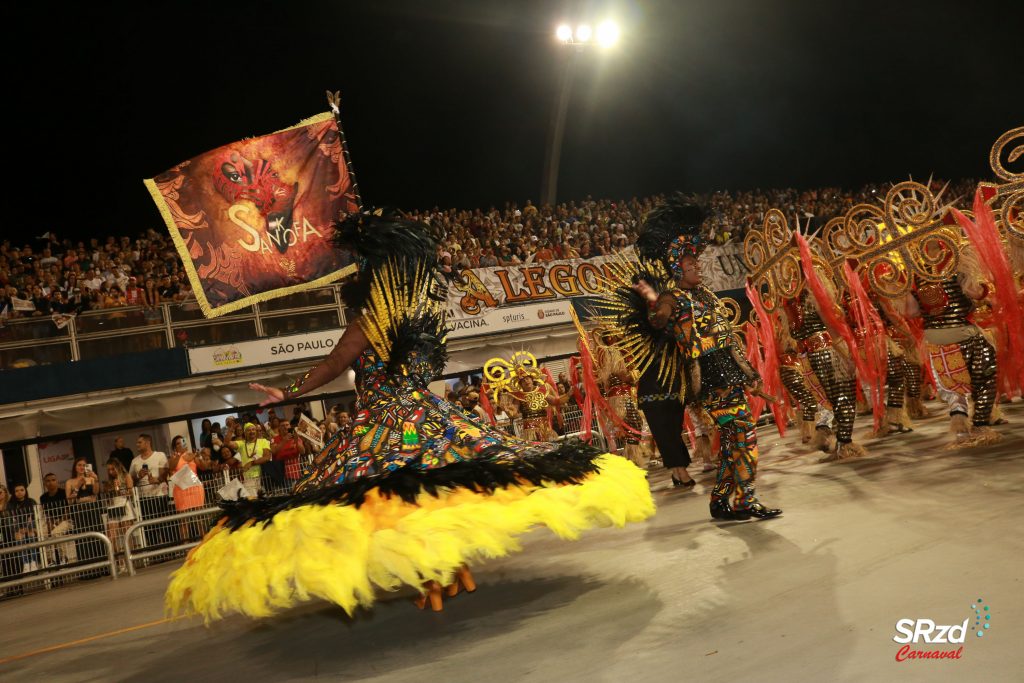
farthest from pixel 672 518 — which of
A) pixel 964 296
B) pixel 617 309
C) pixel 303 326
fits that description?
pixel 303 326

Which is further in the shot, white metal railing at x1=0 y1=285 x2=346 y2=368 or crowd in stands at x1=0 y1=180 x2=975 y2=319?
crowd in stands at x1=0 y1=180 x2=975 y2=319

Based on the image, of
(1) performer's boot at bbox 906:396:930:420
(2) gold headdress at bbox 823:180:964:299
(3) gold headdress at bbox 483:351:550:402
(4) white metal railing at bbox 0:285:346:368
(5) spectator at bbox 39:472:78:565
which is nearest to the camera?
(2) gold headdress at bbox 823:180:964:299

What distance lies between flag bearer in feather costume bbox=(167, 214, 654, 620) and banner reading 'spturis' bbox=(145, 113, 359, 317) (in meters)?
3.40

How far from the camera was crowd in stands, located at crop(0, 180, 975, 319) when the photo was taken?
1387cm

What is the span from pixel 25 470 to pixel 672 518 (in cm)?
1287

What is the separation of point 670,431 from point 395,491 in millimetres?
4164

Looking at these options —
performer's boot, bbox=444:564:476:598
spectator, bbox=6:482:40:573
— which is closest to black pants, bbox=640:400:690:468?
performer's boot, bbox=444:564:476:598

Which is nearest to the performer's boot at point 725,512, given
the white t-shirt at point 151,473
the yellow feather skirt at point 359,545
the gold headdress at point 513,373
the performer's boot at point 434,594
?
the yellow feather skirt at point 359,545

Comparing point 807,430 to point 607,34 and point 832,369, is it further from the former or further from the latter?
point 607,34

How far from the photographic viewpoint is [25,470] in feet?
46.8

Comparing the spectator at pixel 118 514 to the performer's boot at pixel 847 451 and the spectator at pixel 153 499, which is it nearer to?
the spectator at pixel 153 499

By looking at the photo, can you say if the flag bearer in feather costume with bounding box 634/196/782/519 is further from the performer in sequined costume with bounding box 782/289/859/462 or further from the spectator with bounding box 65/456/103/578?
the spectator with bounding box 65/456/103/578

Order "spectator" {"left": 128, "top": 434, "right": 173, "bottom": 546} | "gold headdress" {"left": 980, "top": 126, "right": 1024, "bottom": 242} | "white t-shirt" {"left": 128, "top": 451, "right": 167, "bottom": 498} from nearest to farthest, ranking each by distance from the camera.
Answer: "gold headdress" {"left": 980, "top": 126, "right": 1024, "bottom": 242}
"spectator" {"left": 128, "top": 434, "right": 173, "bottom": 546}
"white t-shirt" {"left": 128, "top": 451, "right": 167, "bottom": 498}

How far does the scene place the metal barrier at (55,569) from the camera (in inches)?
323
